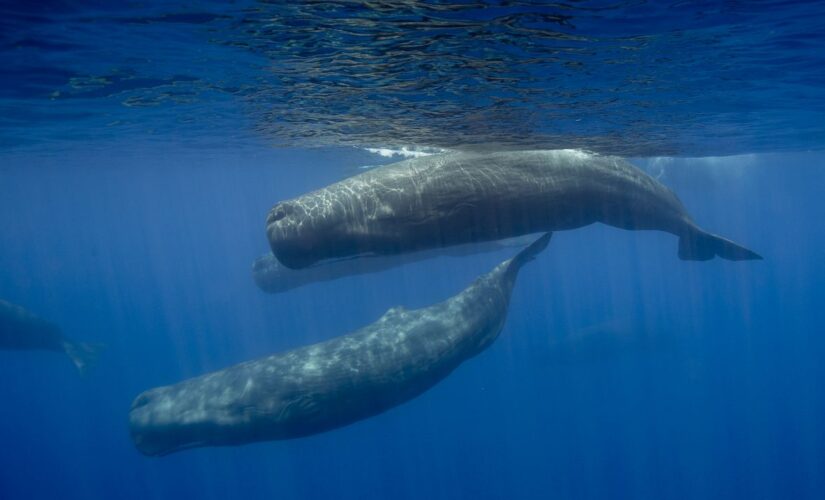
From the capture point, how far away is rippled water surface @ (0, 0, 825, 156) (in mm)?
7543

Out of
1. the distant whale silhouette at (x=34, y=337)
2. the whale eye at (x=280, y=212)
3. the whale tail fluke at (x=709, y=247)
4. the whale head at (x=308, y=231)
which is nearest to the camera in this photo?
the whale head at (x=308, y=231)

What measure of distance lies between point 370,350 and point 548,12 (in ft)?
26.4

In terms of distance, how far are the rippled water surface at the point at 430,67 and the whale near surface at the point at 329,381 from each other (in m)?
3.97

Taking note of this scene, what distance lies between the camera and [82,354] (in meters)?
25.1

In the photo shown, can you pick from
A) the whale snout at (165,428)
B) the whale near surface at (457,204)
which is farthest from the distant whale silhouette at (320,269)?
the whale near surface at (457,204)

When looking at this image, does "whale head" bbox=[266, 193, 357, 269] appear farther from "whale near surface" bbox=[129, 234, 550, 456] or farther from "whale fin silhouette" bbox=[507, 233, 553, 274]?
"whale fin silhouette" bbox=[507, 233, 553, 274]

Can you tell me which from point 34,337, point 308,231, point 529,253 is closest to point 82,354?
point 34,337

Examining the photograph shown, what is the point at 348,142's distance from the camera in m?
19.9

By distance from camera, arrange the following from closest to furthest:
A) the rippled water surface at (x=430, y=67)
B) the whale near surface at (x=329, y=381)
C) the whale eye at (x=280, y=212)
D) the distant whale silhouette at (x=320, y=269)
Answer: the whale eye at (x=280, y=212), the rippled water surface at (x=430, y=67), the whale near surface at (x=329, y=381), the distant whale silhouette at (x=320, y=269)

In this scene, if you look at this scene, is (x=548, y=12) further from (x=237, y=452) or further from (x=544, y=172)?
(x=237, y=452)

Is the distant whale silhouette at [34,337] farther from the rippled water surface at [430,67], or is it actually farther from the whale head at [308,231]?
the whale head at [308,231]

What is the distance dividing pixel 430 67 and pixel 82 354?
23696 millimetres

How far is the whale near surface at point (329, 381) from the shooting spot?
1144cm

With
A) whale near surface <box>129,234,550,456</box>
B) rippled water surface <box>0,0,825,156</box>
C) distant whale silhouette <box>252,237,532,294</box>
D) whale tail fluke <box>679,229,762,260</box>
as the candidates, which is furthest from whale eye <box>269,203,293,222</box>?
distant whale silhouette <box>252,237,532,294</box>
